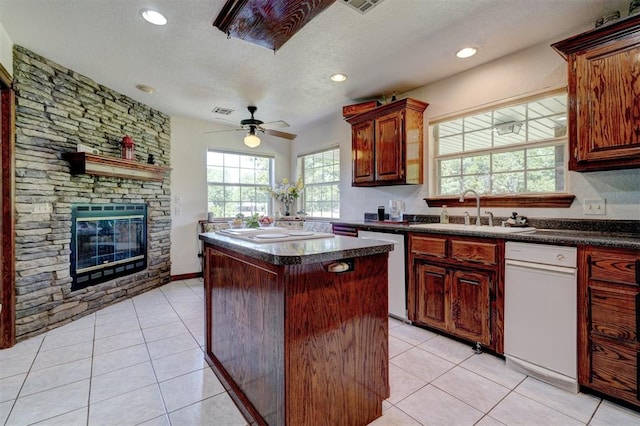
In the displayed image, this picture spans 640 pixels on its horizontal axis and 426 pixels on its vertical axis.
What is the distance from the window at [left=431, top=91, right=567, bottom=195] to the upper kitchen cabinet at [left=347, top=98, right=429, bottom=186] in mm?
248

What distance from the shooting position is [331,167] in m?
4.86

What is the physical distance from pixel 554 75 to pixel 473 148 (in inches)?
33.3

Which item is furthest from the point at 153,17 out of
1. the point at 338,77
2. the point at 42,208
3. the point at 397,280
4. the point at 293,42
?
the point at 397,280

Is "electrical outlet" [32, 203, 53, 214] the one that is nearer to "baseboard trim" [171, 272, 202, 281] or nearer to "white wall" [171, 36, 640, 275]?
"white wall" [171, 36, 640, 275]

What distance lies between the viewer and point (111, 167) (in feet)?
11.0

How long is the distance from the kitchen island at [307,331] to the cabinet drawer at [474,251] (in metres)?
1.08

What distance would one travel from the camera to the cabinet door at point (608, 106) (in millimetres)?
1829

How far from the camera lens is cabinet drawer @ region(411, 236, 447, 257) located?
A: 2547mm

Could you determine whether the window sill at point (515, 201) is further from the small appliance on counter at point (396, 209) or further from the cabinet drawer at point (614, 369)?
the cabinet drawer at point (614, 369)

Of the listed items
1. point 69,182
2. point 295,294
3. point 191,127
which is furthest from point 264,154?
point 295,294

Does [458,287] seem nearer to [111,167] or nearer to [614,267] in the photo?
[614,267]

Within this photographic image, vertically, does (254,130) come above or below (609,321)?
above

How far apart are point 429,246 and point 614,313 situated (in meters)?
1.21

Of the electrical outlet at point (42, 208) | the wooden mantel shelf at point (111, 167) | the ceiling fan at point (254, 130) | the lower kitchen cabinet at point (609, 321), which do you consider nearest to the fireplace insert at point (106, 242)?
the electrical outlet at point (42, 208)
